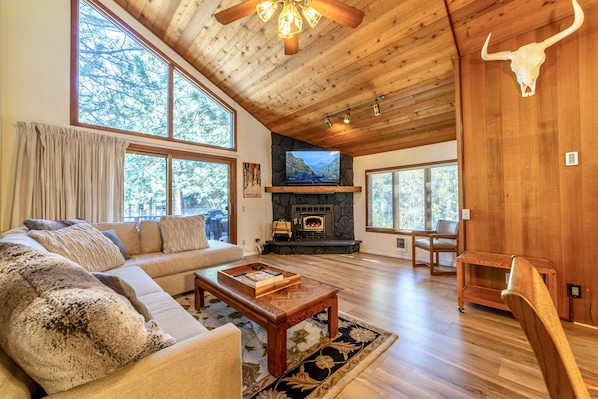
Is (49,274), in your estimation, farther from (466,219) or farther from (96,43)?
(96,43)

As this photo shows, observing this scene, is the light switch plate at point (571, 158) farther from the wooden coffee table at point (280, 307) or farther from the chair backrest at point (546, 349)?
the chair backrest at point (546, 349)

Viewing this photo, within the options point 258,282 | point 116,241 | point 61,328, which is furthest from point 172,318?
point 116,241

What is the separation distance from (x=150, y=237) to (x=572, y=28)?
15.2 ft

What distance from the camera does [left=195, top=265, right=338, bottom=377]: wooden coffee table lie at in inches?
61.9

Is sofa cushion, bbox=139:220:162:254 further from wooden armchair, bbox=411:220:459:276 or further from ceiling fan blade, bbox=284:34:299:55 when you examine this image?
wooden armchair, bbox=411:220:459:276

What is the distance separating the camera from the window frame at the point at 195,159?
12.4ft

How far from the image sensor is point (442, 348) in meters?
1.85

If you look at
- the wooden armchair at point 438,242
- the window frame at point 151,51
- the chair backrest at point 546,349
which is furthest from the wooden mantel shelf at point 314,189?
the chair backrest at point 546,349

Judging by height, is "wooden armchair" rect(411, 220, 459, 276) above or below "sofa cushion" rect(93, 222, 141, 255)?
below

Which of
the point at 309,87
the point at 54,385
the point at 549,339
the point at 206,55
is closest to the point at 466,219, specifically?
the point at 549,339

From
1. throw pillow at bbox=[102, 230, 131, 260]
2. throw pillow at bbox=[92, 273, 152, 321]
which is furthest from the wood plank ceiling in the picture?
throw pillow at bbox=[92, 273, 152, 321]

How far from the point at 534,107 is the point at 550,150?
1.40ft

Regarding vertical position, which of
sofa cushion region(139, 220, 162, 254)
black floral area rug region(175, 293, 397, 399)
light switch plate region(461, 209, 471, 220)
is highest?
light switch plate region(461, 209, 471, 220)

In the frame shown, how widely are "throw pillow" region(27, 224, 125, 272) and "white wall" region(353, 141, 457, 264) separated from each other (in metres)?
4.27
